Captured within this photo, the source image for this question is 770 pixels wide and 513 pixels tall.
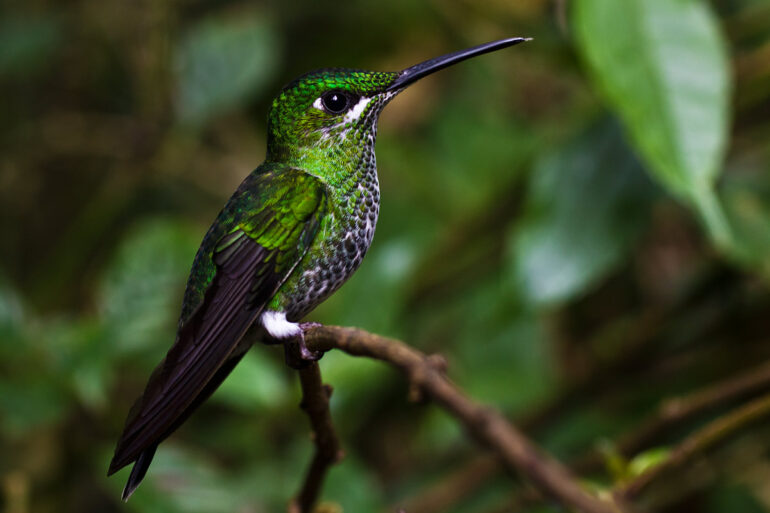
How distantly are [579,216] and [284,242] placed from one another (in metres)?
1.07

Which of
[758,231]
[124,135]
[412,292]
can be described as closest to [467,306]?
[412,292]

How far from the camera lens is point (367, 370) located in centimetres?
209

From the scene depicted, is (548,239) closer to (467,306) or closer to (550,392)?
(550,392)

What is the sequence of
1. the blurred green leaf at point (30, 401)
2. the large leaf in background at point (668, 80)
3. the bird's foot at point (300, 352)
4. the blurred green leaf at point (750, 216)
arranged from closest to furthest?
the bird's foot at point (300, 352) < the large leaf in background at point (668, 80) < the blurred green leaf at point (30, 401) < the blurred green leaf at point (750, 216)

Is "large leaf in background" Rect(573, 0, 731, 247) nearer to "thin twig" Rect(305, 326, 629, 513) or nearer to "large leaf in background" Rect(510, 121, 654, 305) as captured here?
"large leaf in background" Rect(510, 121, 654, 305)

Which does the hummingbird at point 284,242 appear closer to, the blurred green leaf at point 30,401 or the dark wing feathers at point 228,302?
the dark wing feathers at point 228,302

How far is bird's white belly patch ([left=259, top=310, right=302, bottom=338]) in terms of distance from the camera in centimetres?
110

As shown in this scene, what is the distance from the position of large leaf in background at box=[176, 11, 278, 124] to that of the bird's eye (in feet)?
4.26

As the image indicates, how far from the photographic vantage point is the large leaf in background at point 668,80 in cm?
159

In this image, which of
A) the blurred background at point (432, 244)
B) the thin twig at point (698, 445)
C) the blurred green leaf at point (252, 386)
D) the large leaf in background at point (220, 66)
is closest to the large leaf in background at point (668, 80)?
the blurred background at point (432, 244)

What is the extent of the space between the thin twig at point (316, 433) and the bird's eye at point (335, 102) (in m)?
0.38

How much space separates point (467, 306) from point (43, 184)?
1492mm

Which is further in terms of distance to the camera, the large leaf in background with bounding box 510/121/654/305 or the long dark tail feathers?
the large leaf in background with bounding box 510/121/654/305

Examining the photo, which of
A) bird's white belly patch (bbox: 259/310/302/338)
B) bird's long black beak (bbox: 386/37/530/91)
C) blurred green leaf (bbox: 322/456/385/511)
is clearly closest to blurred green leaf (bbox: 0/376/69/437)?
blurred green leaf (bbox: 322/456/385/511)
